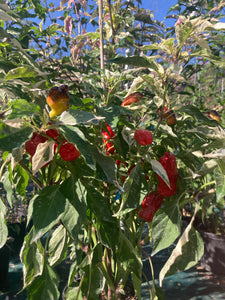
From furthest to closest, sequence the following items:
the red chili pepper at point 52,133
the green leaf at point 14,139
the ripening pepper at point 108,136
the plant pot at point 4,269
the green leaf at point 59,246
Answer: the plant pot at point 4,269, the green leaf at point 59,246, the ripening pepper at point 108,136, the red chili pepper at point 52,133, the green leaf at point 14,139

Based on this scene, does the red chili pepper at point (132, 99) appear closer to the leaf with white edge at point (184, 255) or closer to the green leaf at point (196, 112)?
the green leaf at point (196, 112)

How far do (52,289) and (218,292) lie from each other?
3.63 feet

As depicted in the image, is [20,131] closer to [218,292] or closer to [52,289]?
[52,289]

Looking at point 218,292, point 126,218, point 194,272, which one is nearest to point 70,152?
point 126,218

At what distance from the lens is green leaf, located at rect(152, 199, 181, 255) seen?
45 cm

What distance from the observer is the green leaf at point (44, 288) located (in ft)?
1.91

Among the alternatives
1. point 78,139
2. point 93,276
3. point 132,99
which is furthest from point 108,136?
point 93,276

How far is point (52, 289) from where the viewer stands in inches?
23.5

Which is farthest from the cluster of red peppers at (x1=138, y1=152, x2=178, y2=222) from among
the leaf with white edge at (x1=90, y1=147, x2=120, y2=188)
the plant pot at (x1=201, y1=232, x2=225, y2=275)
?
the plant pot at (x1=201, y1=232, x2=225, y2=275)

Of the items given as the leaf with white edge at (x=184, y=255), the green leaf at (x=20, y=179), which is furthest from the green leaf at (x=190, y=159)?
the green leaf at (x=20, y=179)

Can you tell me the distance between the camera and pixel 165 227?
18.7 inches

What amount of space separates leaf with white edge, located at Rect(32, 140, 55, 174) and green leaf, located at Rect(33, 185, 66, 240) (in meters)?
0.07

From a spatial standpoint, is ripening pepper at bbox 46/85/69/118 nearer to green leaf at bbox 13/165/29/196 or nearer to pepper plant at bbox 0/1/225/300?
pepper plant at bbox 0/1/225/300

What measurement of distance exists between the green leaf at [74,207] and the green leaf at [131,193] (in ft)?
0.23
